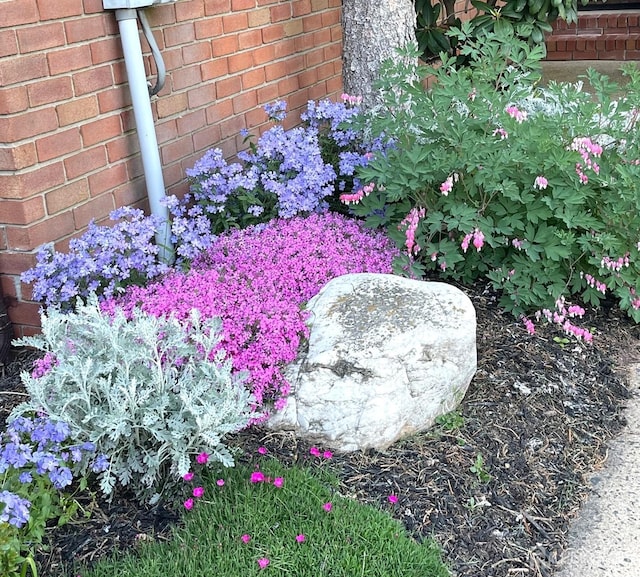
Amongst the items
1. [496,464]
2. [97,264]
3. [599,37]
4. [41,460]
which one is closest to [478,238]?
[496,464]

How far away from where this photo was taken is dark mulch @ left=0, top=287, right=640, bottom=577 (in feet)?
7.91

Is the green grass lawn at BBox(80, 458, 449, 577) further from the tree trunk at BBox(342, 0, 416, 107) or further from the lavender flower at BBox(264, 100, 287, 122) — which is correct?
the tree trunk at BBox(342, 0, 416, 107)

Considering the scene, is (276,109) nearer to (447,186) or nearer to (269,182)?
(269,182)

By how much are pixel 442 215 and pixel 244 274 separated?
957mm

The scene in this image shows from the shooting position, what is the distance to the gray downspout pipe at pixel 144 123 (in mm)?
3406

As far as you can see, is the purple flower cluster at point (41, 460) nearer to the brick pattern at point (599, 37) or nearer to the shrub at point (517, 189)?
the shrub at point (517, 189)

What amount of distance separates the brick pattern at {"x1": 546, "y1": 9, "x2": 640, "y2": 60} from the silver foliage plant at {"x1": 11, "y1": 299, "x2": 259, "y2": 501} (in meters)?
9.04

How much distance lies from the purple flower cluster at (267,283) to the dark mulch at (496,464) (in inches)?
12.1

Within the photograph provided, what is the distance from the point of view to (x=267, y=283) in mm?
3217

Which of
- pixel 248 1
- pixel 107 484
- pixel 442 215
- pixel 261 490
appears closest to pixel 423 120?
pixel 442 215

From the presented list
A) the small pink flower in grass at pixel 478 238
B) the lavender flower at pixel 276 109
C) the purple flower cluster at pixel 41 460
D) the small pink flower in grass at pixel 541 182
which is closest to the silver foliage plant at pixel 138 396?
the purple flower cluster at pixel 41 460

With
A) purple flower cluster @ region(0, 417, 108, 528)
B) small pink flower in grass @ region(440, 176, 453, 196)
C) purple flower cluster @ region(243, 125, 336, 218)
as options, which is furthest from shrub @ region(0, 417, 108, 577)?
small pink flower in grass @ region(440, 176, 453, 196)

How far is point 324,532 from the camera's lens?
236 centimetres

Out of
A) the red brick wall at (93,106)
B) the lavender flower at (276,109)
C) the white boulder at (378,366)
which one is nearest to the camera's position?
the white boulder at (378,366)
